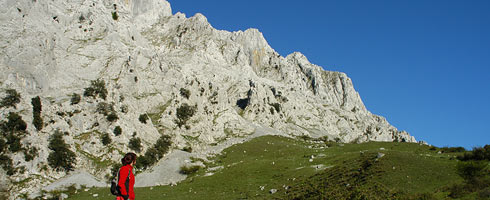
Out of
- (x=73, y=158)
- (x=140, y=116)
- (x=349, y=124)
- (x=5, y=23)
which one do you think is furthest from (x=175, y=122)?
(x=349, y=124)

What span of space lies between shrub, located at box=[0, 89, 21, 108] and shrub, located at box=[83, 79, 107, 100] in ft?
64.0

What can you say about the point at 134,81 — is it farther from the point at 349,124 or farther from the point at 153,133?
the point at 349,124

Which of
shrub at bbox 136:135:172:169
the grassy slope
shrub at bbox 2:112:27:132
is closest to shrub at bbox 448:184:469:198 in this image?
the grassy slope

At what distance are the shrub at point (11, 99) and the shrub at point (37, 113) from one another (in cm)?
338

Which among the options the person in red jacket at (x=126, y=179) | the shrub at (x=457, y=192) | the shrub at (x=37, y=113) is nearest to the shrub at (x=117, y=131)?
the shrub at (x=37, y=113)

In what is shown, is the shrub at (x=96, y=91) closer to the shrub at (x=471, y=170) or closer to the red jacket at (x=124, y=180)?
the red jacket at (x=124, y=180)

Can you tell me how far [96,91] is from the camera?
316 ft

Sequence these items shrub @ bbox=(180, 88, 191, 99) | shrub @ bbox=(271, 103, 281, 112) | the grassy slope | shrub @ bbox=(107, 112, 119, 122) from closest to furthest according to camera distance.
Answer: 1. the grassy slope
2. shrub @ bbox=(107, 112, 119, 122)
3. shrub @ bbox=(180, 88, 191, 99)
4. shrub @ bbox=(271, 103, 281, 112)

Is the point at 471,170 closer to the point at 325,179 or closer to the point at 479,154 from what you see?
the point at 479,154

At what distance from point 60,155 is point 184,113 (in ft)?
165

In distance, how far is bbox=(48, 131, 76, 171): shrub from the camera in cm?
6762

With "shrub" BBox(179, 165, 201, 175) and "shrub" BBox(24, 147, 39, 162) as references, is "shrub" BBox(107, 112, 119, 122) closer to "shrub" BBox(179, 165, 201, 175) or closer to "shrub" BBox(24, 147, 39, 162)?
"shrub" BBox(24, 147, 39, 162)

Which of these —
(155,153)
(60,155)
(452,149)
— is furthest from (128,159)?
(155,153)

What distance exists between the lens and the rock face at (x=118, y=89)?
258ft
